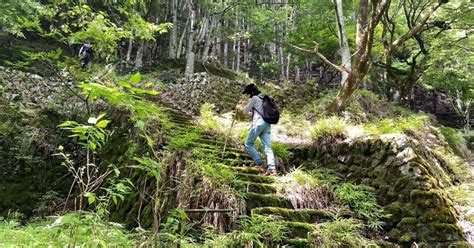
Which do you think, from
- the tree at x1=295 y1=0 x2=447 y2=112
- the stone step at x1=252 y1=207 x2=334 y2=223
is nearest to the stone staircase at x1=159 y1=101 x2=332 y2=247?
the stone step at x1=252 y1=207 x2=334 y2=223

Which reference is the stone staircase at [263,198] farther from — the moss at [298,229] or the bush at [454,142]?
the bush at [454,142]

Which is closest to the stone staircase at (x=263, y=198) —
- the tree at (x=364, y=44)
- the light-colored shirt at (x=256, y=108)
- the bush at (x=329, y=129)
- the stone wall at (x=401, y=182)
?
the light-colored shirt at (x=256, y=108)

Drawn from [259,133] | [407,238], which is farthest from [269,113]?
[407,238]

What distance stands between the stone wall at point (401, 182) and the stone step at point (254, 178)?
145 cm

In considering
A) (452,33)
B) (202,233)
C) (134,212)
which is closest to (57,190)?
(134,212)

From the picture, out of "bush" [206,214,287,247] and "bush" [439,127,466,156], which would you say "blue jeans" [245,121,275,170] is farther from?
"bush" [439,127,466,156]

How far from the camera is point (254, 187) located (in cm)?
552

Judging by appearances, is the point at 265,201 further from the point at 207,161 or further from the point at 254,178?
the point at 207,161

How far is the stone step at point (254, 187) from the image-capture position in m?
5.29

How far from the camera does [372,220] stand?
207 inches

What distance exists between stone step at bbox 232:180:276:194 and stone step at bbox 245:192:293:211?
0.54 feet

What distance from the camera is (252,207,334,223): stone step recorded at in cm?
477

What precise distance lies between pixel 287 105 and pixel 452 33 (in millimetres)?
7595

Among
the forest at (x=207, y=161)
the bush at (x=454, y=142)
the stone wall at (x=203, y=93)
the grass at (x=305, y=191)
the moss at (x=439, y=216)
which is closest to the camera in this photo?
the forest at (x=207, y=161)
